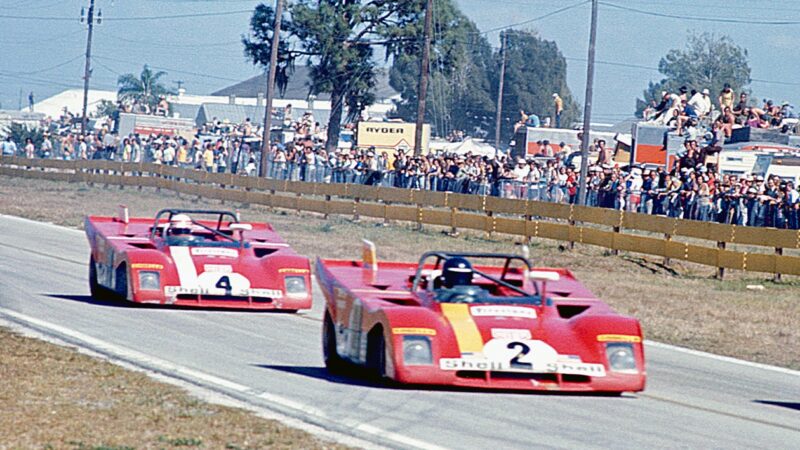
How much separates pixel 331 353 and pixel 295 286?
4029mm

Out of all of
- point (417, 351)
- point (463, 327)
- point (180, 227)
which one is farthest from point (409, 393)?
point (180, 227)

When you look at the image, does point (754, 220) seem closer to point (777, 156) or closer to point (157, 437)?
point (777, 156)

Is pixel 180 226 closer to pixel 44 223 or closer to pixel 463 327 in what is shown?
pixel 463 327

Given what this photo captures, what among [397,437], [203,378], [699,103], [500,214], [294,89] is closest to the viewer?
[397,437]

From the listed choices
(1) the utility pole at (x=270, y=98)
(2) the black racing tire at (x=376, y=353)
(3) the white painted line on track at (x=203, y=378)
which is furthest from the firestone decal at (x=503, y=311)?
(1) the utility pole at (x=270, y=98)

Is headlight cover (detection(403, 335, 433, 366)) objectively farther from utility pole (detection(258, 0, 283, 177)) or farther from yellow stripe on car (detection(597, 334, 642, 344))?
utility pole (detection(258, 0, 283, 177))

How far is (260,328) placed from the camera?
13820mm

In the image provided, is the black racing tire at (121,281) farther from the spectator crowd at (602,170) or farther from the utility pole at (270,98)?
the utility pole at (270,98)

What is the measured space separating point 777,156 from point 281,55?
31807 mm

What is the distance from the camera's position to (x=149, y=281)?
571 inches

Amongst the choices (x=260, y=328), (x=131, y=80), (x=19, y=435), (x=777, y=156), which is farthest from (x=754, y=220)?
(x=131, y=80)

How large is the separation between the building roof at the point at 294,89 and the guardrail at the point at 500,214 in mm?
78982

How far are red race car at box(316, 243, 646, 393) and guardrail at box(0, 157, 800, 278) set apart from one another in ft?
41.4

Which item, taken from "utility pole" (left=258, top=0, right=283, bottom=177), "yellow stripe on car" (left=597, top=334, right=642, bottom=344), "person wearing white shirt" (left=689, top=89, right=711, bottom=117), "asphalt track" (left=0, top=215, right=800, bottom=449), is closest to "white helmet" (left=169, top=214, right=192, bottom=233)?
"asphalt track" (left=0, top=215, right=800, bottom=449)
